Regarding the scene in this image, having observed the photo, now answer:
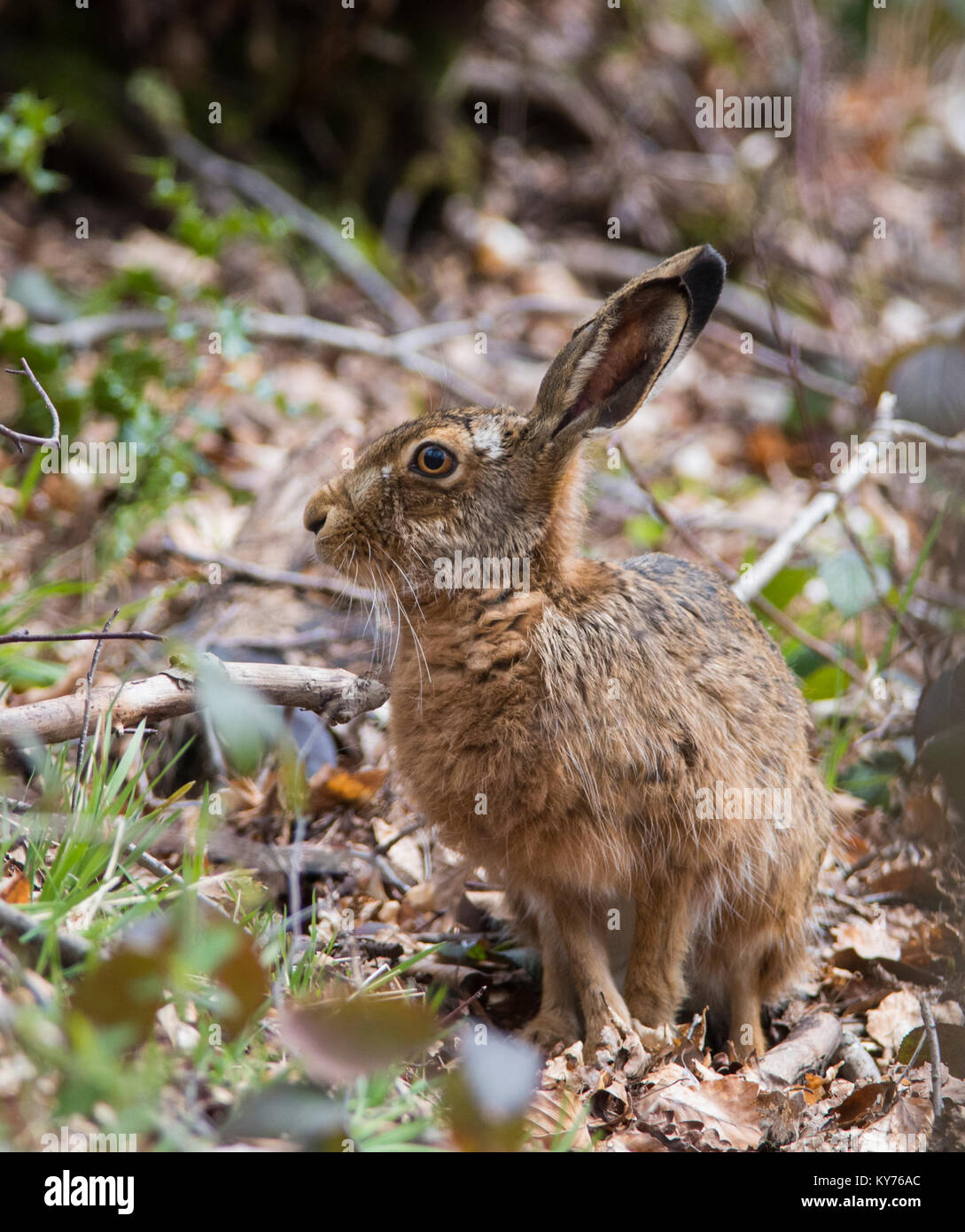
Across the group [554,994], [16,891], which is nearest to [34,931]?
[16,891]

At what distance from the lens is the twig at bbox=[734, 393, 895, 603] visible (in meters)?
5.70

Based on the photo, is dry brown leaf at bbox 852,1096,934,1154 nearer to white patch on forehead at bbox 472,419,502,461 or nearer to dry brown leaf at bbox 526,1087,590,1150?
dry brown leaf at bbox 526,1087,590,1150

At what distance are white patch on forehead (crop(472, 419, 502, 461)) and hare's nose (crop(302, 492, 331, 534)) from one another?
560 millimetres

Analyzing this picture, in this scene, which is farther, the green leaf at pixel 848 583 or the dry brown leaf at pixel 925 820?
the green leaf at pixel 848 583

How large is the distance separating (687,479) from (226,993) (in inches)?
257

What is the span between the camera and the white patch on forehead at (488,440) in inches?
160

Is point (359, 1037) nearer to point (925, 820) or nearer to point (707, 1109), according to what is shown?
point (707, 1109)

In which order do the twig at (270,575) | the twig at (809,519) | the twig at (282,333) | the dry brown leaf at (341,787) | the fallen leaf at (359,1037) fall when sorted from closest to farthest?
1. the fallen leaf at (359,1037)
2. the dry brown leaf at (341,787)
3. the twig at (270,575)
4. the twig at (809,519)
5. the twig at (282,333)

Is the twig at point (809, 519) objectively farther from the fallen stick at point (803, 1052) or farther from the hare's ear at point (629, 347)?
the fallen stick at point (803, 1052)

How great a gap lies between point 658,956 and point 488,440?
6.03 ft

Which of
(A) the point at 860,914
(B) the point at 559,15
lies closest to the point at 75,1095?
(A) the point at 860,914

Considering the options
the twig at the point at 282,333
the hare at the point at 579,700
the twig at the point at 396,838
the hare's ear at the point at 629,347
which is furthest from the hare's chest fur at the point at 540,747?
the twig at the point at 282,333

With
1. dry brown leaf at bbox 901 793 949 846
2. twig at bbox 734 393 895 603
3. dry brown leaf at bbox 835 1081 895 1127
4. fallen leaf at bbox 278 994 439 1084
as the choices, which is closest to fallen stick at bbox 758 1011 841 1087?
dry brown leaf at bbox 835 1081 895 1127

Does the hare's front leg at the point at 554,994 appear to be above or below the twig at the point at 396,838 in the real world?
below
